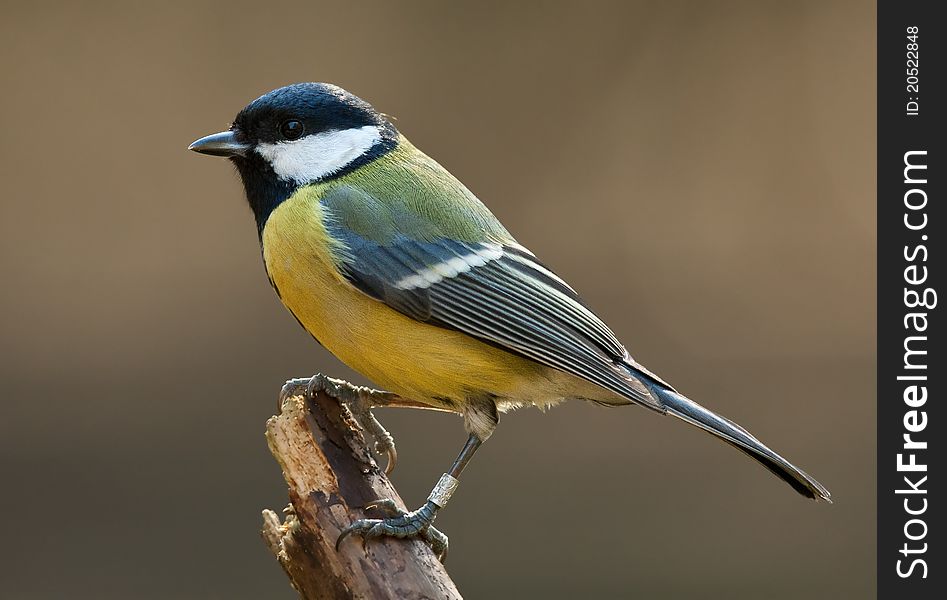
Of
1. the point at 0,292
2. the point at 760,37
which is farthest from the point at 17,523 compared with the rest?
the point at 760,37

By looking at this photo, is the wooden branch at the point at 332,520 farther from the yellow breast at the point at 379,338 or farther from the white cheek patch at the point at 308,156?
the white cheek patch at the point at 308,156

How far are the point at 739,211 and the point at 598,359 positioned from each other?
9.44 ft

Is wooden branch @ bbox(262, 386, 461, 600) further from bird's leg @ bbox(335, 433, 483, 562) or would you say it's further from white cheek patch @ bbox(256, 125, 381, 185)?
white cheek patch @ bbox(256, 125, 381, 185)

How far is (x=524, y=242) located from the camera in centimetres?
468

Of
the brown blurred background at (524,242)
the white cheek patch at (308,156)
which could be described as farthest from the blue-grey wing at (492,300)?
the brown blurred background at (524,242)

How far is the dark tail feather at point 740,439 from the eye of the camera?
6.66 ft

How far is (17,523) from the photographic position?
142 inches

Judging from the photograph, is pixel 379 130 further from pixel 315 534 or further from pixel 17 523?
pixel 17 523

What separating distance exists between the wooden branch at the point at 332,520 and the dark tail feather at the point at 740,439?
20.0 inches

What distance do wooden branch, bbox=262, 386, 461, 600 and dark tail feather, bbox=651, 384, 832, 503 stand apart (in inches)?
20.0

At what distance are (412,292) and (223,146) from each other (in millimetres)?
496

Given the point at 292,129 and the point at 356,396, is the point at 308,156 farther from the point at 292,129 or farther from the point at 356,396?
the point at 356,396

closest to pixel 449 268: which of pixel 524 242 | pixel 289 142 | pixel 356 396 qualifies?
pixel 356 396
